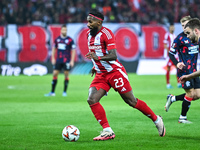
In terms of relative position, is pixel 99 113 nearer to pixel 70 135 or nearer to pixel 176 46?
pixel 70 135

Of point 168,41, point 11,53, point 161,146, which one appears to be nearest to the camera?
point 161,146

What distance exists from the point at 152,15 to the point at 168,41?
1334cm

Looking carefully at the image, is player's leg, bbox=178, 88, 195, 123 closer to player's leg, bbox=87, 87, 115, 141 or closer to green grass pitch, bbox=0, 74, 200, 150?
green grass pitch, bbox=0, 74, 200, 150

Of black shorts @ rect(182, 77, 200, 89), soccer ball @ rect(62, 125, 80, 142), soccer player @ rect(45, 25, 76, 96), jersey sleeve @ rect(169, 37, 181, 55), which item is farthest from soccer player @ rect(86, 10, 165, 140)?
soccer player @ rect(45, 25, 76, 96)

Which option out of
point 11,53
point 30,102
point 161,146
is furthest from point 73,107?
point 11,53

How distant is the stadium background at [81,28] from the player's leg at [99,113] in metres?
18.5

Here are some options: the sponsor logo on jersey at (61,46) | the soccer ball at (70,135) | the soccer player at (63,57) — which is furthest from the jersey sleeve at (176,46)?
the sponsor logo on jersey at (61,46)

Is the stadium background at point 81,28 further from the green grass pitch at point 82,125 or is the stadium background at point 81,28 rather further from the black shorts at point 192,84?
the black shorts at point 192,84

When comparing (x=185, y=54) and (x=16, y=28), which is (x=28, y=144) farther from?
(x=16, y=28)

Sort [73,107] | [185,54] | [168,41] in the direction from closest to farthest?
[185,54]
[73,107]
[168,41]

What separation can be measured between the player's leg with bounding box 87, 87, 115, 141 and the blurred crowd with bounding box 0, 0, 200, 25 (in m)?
22.5

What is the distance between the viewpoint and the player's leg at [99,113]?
677cm

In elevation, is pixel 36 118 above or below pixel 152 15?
below

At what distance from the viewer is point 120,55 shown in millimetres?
28312
